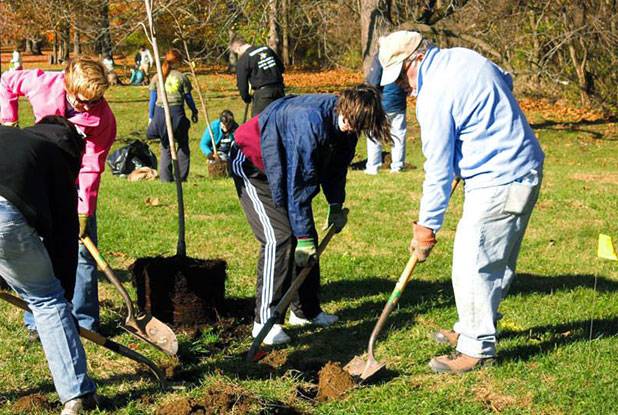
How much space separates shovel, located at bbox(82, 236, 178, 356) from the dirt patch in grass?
825 centimetres

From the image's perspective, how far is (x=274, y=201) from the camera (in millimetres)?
5164

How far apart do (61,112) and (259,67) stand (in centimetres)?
688

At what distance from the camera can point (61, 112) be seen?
4.91m

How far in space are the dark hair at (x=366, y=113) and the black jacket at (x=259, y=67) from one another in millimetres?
6824

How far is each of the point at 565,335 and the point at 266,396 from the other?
2185 mm

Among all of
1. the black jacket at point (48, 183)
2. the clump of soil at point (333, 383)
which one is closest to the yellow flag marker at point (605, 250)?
the clump of soil at point (333, 383)

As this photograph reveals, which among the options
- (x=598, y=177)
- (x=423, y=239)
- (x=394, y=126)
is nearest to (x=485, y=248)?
(x=423, y=239)

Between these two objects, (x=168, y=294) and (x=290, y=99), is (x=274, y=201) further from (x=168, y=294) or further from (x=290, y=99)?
(x=168, y=294)

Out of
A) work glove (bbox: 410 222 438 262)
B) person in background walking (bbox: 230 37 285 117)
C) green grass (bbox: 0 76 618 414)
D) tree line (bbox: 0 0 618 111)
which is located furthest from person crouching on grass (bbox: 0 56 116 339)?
tree line (bbox: 0 0 618 111)

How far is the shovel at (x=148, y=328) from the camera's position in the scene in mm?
5059

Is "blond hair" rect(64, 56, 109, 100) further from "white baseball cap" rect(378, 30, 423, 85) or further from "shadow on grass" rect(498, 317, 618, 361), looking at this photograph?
"shadow on grass" rect(498, 317, 618, 361)

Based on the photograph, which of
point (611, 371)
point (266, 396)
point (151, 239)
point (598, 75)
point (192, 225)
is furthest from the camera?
point (598, 75)

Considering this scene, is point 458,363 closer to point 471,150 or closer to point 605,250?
point 605,250

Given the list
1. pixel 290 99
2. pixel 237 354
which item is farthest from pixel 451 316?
pixel 290 99
